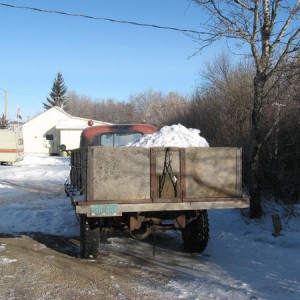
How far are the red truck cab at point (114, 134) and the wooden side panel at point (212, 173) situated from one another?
2.83m

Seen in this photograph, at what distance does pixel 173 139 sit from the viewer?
6.65m

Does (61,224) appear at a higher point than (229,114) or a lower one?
lower

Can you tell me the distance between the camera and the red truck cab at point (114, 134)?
9.11 m

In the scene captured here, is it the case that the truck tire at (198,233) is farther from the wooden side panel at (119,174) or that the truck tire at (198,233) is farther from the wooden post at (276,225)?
the wooden post at (276,225)

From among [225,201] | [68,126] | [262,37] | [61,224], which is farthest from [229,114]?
[68,126]

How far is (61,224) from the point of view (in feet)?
32.7

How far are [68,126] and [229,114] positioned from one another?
32.9 meters

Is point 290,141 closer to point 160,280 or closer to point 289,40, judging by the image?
point 289,40

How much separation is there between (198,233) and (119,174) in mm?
1842

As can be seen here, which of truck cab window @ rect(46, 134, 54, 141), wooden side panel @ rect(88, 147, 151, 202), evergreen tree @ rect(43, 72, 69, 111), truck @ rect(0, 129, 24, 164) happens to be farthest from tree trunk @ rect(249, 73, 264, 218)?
evergreen tree @ rect(43, 72, 69, 111)

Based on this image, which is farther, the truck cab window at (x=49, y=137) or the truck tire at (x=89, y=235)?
the truck cab window at (x=49, y=137)

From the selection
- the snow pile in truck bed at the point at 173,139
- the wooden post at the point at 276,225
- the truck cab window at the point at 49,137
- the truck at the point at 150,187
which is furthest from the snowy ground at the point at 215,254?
the truck cab window at the point at 49,137

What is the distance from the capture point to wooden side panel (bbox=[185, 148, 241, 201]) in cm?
644

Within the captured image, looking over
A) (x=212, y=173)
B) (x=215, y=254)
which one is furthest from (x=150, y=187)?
(x=215, y=254)
